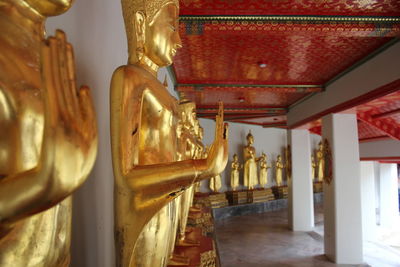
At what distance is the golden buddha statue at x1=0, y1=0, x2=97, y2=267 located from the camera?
600mm

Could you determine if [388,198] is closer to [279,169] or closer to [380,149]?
[380,149]

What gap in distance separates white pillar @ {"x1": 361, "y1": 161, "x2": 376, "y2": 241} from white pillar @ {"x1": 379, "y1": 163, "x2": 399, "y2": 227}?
2166 millimetres

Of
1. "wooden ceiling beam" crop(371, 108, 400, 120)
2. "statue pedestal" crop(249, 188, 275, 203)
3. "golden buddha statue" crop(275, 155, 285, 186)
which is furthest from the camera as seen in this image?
"golden buddha statue" crop(275, 155, 285, 186)

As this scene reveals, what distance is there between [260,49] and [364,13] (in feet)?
5.02

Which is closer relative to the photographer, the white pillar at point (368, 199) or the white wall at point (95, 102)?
the white wall at point (95, 102)

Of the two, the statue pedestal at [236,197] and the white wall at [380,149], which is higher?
the white wall at [380,149]

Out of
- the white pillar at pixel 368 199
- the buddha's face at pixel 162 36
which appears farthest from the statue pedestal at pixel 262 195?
the buddha's face at pixel 162 36

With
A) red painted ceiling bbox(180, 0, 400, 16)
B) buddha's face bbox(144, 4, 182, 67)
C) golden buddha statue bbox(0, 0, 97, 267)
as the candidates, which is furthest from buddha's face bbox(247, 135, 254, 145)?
golden buddha statue bbox(0, 0, 97, 267)

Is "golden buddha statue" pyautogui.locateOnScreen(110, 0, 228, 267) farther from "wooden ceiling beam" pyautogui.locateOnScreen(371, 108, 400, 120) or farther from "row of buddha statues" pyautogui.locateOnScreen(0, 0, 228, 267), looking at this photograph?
"wooden ceiling beam" pyautogui.locateOnScreen(371, 108, 400, 120)

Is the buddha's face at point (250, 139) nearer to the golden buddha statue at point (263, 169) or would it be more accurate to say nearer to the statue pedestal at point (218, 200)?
the golden buddha statue at point (263, 169)

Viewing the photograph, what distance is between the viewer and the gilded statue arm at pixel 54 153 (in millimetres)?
594

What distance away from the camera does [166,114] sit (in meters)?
1.58

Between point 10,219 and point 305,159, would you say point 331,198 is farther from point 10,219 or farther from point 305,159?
point 10,219

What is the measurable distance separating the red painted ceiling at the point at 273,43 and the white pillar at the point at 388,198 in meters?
8.32
